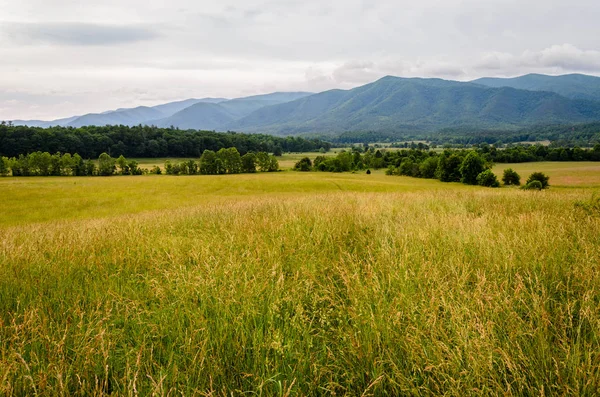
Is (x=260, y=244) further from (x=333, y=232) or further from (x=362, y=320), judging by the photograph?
(x=362, y=320)

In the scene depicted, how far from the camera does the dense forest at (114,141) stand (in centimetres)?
10175

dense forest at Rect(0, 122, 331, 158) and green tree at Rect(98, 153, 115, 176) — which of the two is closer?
green tree at Rect(98, 153, 115, 176)

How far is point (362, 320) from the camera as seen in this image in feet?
9.62

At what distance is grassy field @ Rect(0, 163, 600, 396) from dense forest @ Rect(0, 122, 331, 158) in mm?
123396

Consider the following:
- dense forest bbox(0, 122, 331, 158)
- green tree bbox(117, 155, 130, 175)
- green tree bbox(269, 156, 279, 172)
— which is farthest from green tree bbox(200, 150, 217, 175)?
dense forest bbox(0, 122, 331, 158)

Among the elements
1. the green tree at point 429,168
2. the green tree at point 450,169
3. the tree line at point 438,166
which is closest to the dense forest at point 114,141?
the tree line at point 438,166

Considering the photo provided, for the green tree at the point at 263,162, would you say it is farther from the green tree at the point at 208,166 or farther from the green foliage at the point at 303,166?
the green foliage at the point at 303,166

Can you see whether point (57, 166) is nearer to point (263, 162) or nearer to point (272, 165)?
point (263, 162)

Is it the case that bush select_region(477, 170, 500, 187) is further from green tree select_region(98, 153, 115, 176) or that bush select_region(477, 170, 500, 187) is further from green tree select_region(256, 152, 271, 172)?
green tree select_region(98, 153, 115, 176)

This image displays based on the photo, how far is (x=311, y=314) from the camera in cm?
344

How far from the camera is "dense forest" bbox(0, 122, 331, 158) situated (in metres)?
102

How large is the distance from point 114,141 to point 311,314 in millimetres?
133926

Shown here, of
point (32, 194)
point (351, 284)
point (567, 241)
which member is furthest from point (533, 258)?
point (32, 194)

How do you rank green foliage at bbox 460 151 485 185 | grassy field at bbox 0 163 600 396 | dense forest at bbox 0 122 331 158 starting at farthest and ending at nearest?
dense forest at bbox 0 122 331 158 → green foliage at bbox 460 151 485 185 → grassy field at bbox 0 163 600 396
